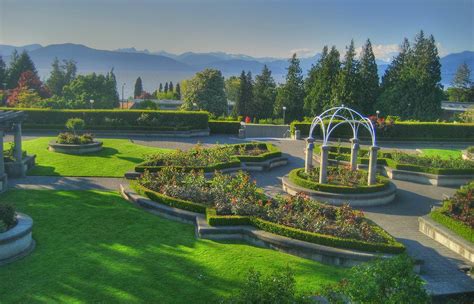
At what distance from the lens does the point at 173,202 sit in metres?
15.4

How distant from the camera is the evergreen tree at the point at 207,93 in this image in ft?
186

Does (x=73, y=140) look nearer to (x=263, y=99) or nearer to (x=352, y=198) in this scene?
(x=352, y=198)

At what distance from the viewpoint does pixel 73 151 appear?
982 inches

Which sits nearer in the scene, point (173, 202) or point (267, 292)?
point (267, 292)

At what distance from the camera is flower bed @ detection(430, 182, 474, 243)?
1398 cm

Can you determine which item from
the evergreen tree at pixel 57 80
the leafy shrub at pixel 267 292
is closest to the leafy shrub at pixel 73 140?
the leafy shrub at pixel 267 292

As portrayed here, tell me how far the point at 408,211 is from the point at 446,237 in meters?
4.04

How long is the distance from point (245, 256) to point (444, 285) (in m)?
Result: 5.05

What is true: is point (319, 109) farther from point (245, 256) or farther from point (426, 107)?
point (245, 256)

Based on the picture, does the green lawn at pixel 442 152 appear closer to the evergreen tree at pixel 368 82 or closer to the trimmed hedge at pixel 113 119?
the trimmed hedge at pixel 113 119

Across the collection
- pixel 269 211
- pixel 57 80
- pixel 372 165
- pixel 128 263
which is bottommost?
pixel 128 263

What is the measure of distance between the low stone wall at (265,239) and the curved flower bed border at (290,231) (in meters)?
0.15

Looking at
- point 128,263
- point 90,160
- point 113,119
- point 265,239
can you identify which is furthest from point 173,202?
point 113,119

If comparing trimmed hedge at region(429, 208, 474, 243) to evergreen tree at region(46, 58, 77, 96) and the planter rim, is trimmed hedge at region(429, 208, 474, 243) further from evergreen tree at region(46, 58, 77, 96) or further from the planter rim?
evergreen tree at region(46, 58, 77, 96)
